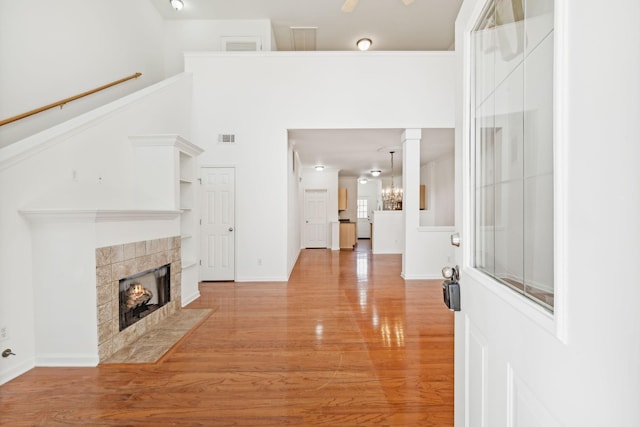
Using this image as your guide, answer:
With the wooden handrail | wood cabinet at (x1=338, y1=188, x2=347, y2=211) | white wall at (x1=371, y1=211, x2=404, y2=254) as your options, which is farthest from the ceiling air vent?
wood cabinet at (x1=338, y1=188, x2=347, y2=211)

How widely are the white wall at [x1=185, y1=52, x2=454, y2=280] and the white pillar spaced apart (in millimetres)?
347

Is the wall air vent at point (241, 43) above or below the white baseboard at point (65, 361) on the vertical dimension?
above

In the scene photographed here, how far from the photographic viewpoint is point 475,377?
3.61ft

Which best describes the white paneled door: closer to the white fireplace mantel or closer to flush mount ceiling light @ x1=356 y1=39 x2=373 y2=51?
the white fireplace mantel

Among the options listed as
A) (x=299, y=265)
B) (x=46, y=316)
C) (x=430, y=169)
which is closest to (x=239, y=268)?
(x=299, y=265)

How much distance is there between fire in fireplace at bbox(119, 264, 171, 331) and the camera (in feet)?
9.49

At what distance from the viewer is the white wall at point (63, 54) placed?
3.20 m

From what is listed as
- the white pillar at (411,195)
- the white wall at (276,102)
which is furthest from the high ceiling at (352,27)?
the white wall at (276,102)

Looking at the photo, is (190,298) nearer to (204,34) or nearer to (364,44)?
(204,34)

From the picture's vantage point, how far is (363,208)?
1441 cm

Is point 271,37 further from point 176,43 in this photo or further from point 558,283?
point 558,283

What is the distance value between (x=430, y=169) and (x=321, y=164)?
10.9 feet

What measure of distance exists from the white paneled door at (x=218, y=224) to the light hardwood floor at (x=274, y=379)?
178 cm

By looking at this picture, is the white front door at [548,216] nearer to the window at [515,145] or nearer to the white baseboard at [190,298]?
the window at [515,145]
